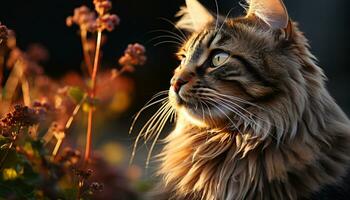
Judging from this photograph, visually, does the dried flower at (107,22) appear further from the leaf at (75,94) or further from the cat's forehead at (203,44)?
the cat's forehead at (203,44)

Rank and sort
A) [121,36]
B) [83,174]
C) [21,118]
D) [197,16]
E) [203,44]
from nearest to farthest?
[21,118] < [83,174] < [203,44] < [197,16] < [121,36]

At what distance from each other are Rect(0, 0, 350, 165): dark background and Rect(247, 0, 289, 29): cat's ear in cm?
349

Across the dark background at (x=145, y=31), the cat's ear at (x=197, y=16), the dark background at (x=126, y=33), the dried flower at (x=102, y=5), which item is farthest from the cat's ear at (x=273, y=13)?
the dark background at (x=145, y=31)

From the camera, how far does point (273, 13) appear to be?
8.35 feet

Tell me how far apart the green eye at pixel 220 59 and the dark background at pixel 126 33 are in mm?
3446

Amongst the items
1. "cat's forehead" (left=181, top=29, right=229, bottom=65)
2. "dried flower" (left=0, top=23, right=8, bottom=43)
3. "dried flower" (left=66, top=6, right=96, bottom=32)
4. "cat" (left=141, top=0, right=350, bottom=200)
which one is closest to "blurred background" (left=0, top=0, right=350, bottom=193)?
"cat's forehead" (left=181, top=29, right=229, bottom=65)

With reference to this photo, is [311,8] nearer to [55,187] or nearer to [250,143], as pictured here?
[250,143]

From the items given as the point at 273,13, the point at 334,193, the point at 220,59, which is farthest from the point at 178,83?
the point at 334,193

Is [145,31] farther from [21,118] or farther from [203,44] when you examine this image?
[21,118]

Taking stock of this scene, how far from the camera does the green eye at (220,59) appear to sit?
2.54 metres

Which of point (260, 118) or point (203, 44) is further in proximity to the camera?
point (203, 44)

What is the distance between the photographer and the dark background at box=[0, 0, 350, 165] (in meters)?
6.50

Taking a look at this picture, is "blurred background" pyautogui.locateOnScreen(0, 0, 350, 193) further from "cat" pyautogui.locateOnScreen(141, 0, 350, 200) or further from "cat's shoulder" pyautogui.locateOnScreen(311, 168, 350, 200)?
"cat's shoulder" pyautogui.locateOnScreen(311, 168, 350, 200)

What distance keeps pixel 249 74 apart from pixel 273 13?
27 cm
